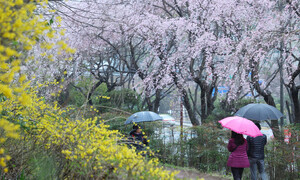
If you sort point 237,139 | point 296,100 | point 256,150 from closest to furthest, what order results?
point 237,139 < point 256,150 < point 296,100

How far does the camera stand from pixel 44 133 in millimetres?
3900

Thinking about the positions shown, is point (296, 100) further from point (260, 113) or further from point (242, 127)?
point (242, 127)

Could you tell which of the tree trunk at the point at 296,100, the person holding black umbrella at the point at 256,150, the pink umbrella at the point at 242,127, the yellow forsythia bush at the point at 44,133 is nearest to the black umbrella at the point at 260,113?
the person holding black umbrella at the point at 256,150

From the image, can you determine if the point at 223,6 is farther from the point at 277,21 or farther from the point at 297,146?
the point at 297,146

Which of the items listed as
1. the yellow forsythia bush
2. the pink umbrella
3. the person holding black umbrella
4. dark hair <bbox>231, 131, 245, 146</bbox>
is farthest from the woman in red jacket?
the yellow forsythia bush

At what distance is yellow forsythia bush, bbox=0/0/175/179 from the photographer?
222 cm

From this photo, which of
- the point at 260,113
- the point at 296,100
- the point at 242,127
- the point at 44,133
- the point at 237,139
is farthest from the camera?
the point at 296,100

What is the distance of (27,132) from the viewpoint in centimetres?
394

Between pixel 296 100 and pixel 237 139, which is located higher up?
pixel 296 100

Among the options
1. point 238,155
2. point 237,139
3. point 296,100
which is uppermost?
point 296,100

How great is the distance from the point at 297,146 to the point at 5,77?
6139mm

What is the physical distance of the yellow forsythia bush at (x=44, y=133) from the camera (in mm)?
2225

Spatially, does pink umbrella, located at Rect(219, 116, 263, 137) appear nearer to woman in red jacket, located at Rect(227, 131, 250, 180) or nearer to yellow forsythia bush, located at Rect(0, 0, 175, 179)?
woman in red jacket, located at Rect(227, 131, 250, 180)

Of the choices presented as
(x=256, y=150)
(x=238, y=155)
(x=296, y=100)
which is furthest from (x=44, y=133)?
(x=296, y=100)
